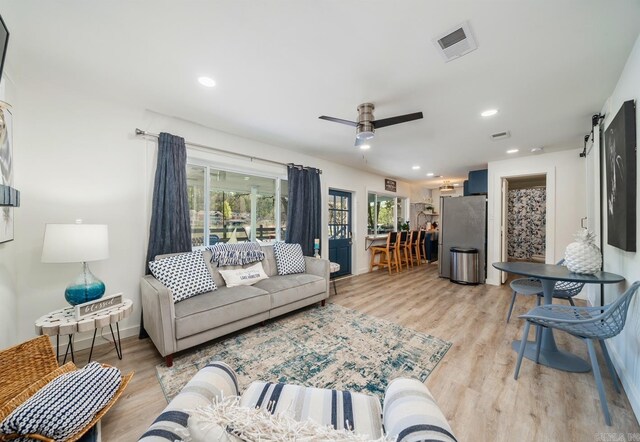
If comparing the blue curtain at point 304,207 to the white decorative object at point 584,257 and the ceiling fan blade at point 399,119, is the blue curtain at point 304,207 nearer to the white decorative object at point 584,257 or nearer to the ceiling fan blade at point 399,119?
the ceiling fan blade at point 399,119

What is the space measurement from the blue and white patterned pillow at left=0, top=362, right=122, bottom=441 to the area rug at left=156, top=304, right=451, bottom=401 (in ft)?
1.38

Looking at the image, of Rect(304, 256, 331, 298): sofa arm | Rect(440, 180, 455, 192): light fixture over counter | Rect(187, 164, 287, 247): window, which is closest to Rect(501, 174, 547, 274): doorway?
Rect(440, 180, 455, 192): light fixture over counter

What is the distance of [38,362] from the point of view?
4.77 feet

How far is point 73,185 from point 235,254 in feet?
5.43

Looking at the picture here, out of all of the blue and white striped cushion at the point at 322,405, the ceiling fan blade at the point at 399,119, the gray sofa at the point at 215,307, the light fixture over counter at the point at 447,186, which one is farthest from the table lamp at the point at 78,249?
the light fixture over counter at the point at 447,186

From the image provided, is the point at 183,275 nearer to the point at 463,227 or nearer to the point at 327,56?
the point at 327,56

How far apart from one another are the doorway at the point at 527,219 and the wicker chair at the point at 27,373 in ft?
26.4

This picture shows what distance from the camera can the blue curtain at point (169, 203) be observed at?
8.66ft

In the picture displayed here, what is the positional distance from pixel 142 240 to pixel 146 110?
4.71ft

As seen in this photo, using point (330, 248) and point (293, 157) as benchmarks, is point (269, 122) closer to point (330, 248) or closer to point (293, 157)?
A: point (293, 157)

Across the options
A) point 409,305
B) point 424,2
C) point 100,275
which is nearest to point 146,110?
point 100,275

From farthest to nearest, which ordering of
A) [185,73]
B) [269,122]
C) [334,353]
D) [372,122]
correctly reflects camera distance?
[269,122] → [372,122] → [334,353] → [185,73]

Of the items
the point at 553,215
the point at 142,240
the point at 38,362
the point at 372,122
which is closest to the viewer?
the point at 38,362

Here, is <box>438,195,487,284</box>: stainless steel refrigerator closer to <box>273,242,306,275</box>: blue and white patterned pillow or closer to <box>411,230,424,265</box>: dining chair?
<box>411,230,424,265</box>: dining chair
